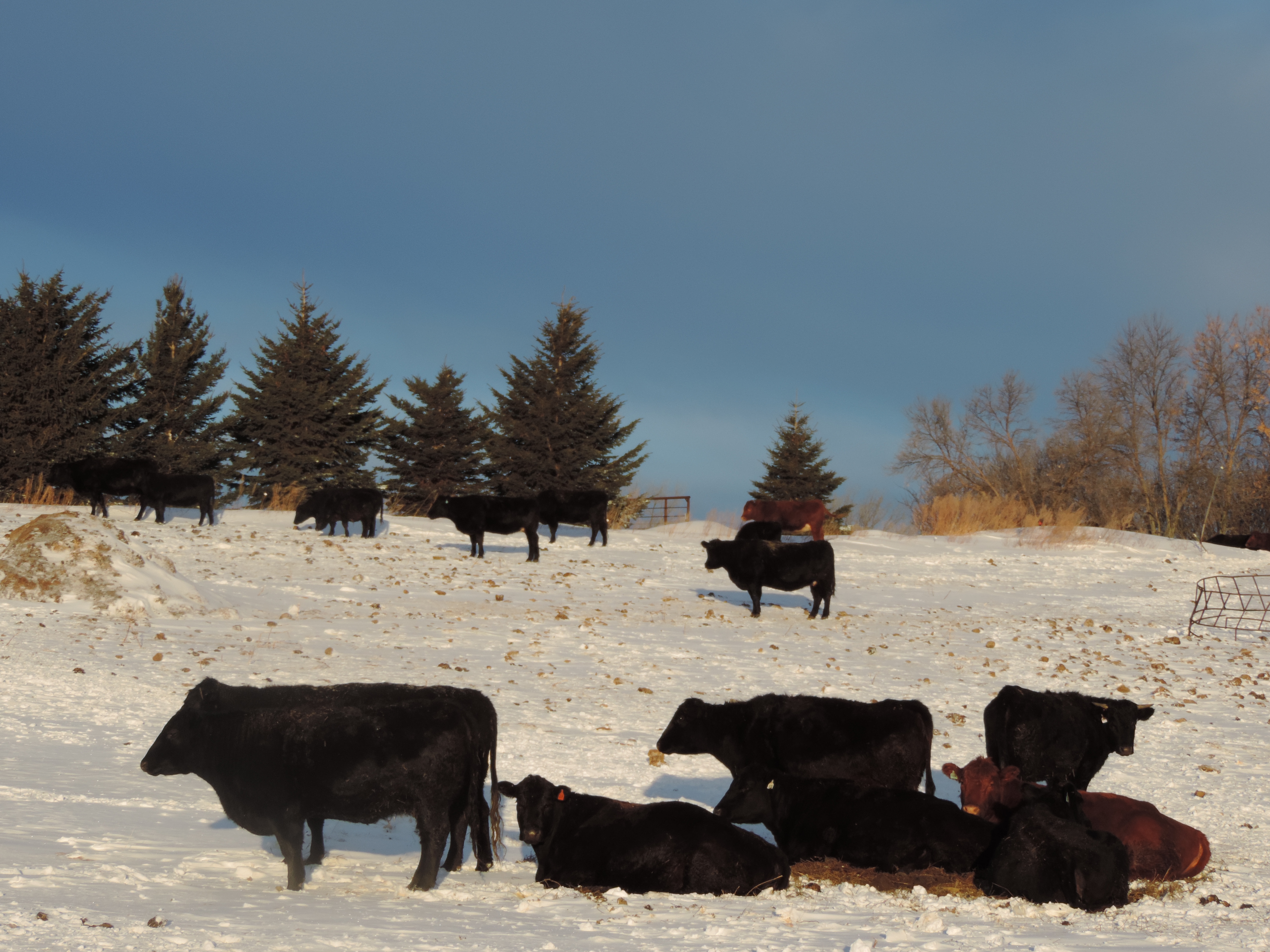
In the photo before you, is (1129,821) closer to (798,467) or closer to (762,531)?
(762,531)

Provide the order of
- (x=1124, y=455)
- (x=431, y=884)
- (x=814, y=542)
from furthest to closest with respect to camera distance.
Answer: (x=1124, y=455) → (x=814, y=542) → (x=431, y=884)

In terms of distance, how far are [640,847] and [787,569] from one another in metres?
12.6

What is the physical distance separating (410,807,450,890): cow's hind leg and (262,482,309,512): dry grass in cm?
2378

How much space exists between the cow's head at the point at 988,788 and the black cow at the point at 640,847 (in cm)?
165

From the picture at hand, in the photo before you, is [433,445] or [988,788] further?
[433,445]

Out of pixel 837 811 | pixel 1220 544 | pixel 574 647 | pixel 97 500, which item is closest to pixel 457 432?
pixel 97 500

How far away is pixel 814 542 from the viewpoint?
18312 mm

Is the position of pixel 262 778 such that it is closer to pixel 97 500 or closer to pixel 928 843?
pixel 928 843

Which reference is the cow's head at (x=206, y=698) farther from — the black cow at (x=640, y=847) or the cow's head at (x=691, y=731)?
the cow's head at (x=691, y=731)

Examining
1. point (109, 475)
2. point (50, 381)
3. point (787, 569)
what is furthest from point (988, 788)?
point (50, 381)

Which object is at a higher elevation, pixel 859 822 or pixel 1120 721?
pixel 1120 721

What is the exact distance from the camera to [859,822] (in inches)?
262

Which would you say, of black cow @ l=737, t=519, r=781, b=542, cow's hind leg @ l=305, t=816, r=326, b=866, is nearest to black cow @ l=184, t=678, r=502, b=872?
cow's hind leg @ l=305, t=816, r=326, b=866

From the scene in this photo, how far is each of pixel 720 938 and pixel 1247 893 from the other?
359 cm
